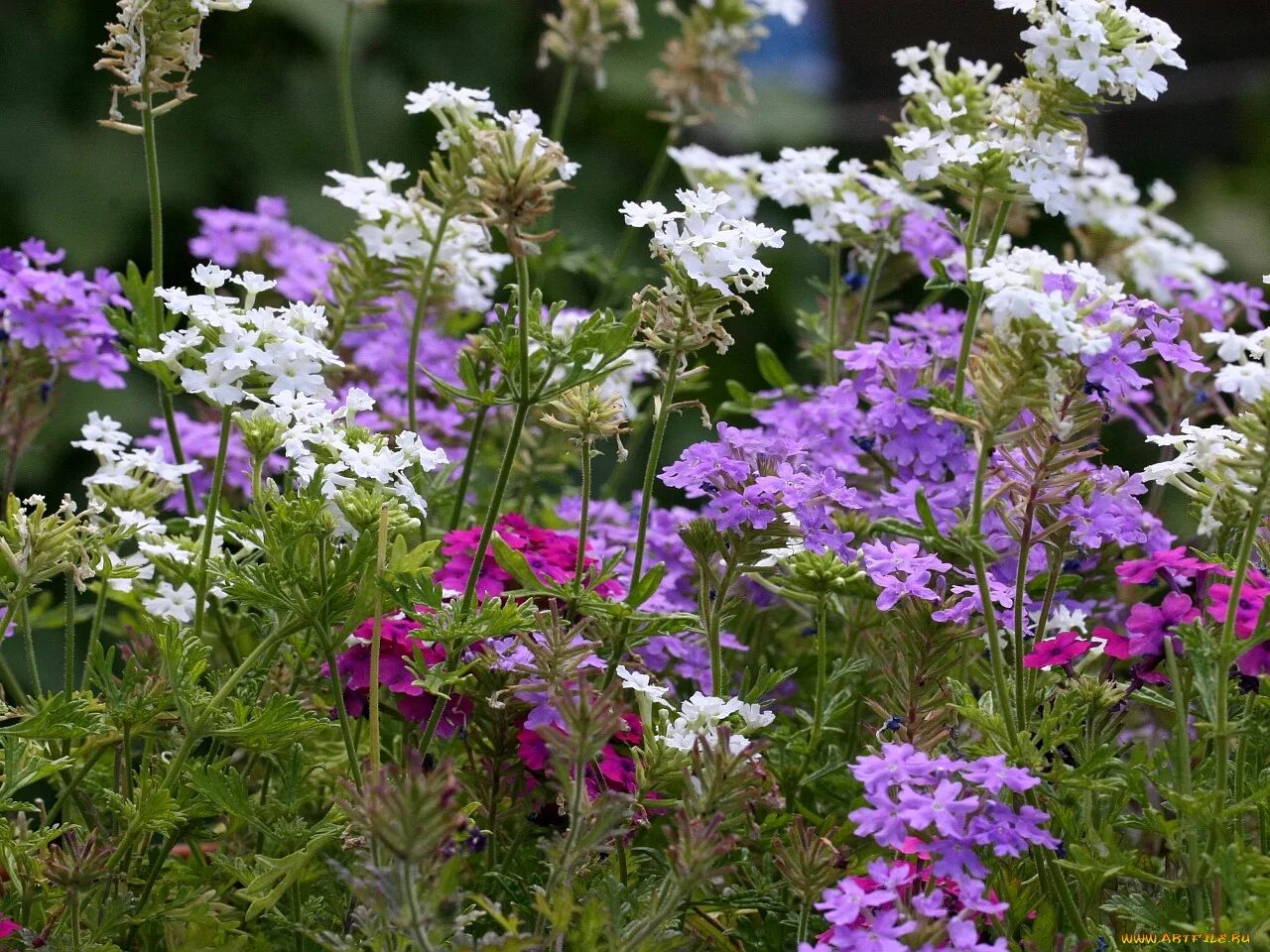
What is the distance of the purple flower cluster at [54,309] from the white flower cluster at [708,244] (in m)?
0.73

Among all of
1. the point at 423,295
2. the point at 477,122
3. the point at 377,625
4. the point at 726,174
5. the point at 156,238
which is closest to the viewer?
the point at 377,625

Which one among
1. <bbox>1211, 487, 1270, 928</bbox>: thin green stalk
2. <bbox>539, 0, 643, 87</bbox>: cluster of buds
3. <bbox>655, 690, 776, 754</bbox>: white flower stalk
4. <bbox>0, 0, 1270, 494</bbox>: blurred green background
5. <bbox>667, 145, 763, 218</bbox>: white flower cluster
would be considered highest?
<bbox>0, 0, 1270, 494</bbox>: blurred green background

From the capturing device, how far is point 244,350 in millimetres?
1312

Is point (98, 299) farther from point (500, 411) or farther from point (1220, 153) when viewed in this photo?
point (1220, 153)

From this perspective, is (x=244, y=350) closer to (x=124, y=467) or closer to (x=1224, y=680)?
(x=124, y=467)

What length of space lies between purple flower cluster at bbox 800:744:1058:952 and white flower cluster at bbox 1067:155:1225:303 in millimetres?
1168

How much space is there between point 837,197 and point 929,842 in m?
0.93

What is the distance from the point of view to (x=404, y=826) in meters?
0.98

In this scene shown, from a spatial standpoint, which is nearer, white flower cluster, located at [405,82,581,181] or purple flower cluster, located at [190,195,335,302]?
white flower cluster, located at [405,82,581,181]

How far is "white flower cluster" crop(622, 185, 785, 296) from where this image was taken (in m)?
1.32

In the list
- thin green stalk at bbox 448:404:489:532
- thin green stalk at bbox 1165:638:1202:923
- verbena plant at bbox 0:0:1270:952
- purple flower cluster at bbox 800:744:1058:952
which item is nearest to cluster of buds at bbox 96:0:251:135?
verbena plant at bbox 0:0:1270:952

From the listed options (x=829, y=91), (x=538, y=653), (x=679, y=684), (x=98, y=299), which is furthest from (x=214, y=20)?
(x=538, y=653)

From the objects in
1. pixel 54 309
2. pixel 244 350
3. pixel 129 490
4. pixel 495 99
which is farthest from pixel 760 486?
pixel 495 99

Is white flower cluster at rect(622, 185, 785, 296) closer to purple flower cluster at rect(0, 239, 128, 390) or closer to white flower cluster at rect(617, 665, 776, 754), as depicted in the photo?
white flower cluster at rect(617, 665, 776, 754)
